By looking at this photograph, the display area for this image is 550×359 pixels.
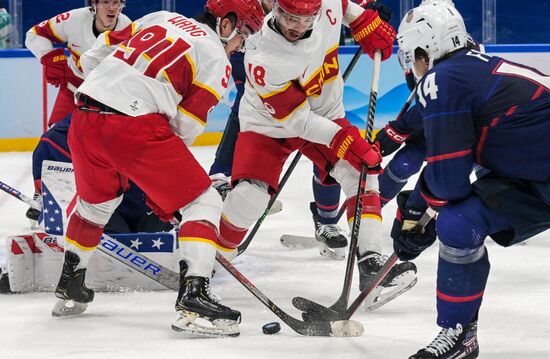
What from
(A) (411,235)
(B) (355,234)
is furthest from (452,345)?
(B) (355,234)

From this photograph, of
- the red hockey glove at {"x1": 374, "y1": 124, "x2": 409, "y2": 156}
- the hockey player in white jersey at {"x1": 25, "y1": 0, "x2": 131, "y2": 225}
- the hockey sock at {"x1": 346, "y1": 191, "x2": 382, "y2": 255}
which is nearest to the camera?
the hockey sock at {"x1": 346, "y1": 191, "x2": 382, "y2": 255}

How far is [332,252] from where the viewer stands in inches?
165

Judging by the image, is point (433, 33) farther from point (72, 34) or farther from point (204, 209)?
point (72, 34)

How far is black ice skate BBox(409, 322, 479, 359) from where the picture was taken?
8.47 ft

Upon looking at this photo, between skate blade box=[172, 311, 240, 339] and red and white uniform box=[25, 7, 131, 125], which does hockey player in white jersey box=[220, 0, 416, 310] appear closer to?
skate blade box=[172, 311, 240, 339]

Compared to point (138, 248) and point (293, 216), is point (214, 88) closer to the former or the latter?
point (138, 248)

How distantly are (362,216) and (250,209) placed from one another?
393mm

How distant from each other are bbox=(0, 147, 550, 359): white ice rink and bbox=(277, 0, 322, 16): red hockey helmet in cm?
95

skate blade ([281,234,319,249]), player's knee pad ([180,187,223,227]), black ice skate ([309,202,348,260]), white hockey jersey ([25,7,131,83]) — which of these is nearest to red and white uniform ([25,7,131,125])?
white hockey jersey ([25,7,131,83])

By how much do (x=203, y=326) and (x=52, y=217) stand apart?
95 cm

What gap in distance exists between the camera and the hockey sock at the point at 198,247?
9.60 feet

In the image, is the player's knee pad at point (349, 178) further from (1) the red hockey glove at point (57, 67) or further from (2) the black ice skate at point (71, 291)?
(1) the red hockey glove at point (57, 67)

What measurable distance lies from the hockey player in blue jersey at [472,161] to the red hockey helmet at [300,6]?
0.61 metres

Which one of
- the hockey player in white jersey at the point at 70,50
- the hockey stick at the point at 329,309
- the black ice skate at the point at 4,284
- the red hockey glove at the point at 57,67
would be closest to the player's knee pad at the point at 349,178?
the hockey stick at the point at 329,309
